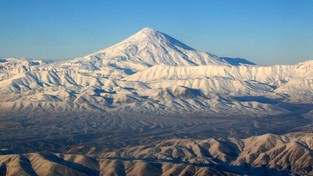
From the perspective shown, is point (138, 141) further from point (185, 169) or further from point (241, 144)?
point (185, 169)

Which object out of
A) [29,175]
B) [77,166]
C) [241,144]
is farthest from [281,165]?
[29,175]

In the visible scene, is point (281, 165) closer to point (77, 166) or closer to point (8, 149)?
point (77, 166)

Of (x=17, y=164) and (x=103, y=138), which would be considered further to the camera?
(x=103, y=138)

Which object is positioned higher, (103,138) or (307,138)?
(307,138)

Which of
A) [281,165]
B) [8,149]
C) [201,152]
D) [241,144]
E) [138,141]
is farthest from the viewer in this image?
[138,141]

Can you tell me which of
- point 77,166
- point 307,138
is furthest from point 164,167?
point 307,138

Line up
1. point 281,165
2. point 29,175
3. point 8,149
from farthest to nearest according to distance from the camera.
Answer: point 8,149 → point 281,165 → point 29,175
